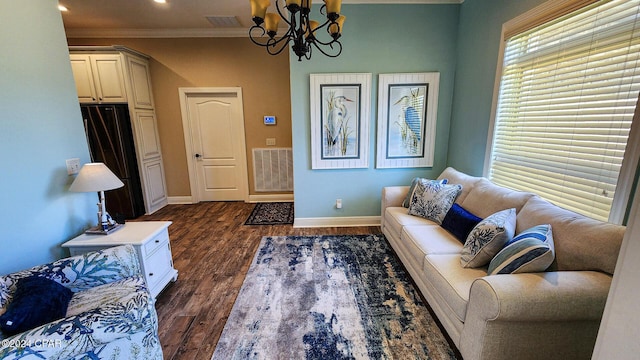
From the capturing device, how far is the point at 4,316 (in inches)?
43.2

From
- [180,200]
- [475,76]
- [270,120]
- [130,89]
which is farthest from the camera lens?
[180,200]

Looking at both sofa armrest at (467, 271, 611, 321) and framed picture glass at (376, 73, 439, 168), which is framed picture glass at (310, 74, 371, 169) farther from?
sofa armrest at (467, 271, 611, 321)

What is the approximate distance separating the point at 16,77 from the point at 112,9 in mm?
2426

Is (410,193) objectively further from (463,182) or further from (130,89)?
(130,89)

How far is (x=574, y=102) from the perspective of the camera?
172 cm

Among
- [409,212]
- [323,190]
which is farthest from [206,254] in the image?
[409,212]

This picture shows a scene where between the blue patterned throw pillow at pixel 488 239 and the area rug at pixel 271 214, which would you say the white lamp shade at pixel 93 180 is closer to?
the area rug at pixel 271 214

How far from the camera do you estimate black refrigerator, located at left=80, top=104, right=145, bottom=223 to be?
3.64m

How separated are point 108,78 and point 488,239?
501cm

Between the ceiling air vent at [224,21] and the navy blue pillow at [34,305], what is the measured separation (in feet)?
12.0

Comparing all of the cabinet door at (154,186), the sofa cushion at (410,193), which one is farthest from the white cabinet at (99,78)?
the sofa cushion at (410,193)

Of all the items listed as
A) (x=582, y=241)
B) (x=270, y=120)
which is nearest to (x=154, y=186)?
(x=270, y=120)

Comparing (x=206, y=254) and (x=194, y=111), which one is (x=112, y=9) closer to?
(x=194, y=111)

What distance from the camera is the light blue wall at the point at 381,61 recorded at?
3064 millimetres
